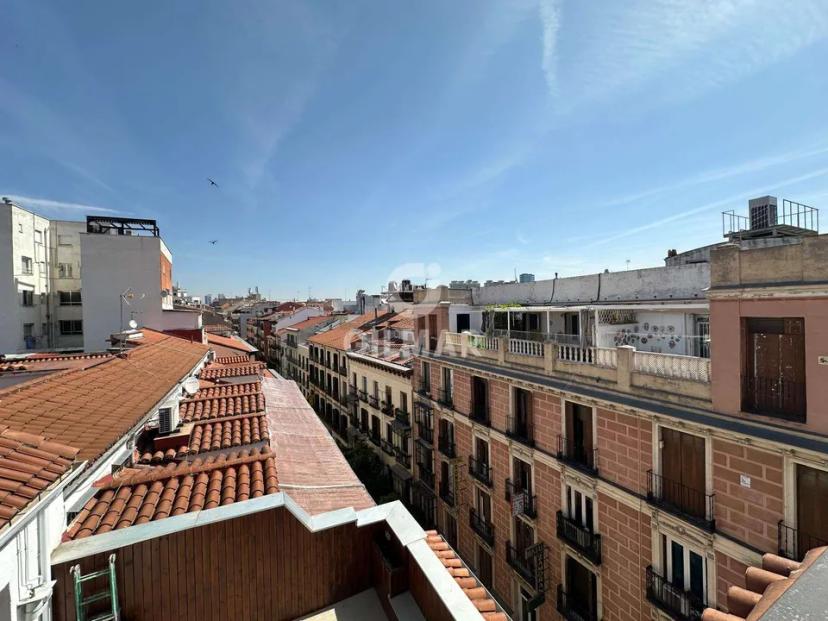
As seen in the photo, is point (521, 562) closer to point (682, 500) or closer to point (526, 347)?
point (682, 500)

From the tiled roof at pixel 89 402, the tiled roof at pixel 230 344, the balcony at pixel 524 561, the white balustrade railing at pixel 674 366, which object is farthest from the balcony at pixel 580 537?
the tiled roof at pixel 230 344

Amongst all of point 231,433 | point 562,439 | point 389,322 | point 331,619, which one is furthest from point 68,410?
point 389,322

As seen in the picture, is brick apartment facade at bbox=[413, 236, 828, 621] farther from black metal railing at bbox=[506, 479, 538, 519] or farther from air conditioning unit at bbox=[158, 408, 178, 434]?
air conditioning unit at bbox=[158, 408, 178, 434]

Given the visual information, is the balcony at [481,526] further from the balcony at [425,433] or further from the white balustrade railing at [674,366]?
the white balustrade railing at [674,366]

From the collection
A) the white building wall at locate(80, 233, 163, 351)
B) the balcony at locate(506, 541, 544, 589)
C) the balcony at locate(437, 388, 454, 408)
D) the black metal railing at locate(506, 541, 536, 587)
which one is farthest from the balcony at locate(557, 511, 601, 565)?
the white building wall at locate(80, 233, 163, 351)

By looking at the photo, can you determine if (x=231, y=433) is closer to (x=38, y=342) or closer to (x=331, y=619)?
(x=331, y=619)

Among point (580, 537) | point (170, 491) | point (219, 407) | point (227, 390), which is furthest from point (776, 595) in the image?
point (227, 390)

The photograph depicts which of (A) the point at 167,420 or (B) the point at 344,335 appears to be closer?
(A) the point at 167,420

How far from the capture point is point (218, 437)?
7969 mm

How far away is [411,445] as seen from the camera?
20.9 metres

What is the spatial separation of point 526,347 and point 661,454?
5.11 metres

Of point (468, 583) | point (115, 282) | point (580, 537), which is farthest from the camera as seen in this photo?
point (115, 282)

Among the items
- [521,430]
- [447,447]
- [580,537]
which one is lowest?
[580,537]

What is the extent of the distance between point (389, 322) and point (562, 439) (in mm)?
18140
